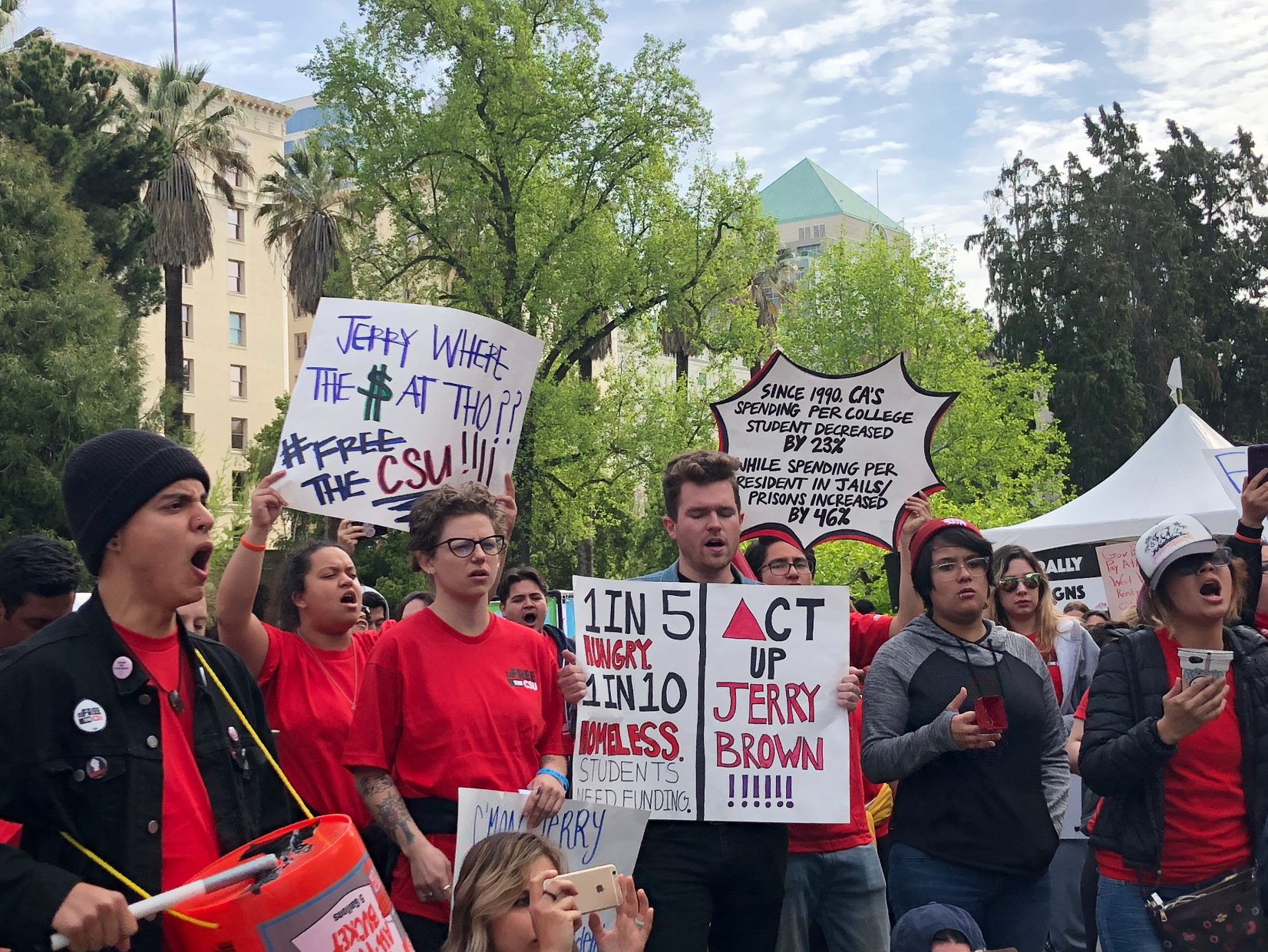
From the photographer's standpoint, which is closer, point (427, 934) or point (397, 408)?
point (427, 934)

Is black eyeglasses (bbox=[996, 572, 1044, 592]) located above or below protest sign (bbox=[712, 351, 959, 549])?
below

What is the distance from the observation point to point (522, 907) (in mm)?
3156

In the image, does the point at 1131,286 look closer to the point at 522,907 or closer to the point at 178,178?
the point at 178,178

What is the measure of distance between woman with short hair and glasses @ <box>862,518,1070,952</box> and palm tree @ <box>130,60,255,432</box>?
3104 centimetres

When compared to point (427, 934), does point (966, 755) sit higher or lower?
higher

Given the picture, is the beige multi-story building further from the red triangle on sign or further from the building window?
the red triangle on sign

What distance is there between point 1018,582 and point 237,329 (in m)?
51.9

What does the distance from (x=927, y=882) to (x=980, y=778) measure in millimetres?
383

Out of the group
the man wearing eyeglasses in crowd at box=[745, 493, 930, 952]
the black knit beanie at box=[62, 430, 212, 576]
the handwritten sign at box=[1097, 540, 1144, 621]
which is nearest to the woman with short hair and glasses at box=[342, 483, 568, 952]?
the black knit beanie at box=[62, 430, 212, 576]

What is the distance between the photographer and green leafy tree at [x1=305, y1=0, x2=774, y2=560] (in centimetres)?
2967

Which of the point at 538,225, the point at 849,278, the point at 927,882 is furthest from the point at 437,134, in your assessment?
the point at 927,882

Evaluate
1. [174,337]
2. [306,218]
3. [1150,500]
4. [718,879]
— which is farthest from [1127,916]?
[306,218]

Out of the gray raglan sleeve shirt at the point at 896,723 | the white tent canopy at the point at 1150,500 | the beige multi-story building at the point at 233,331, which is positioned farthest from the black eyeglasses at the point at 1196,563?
the beige multi-story building at the point at 233,331

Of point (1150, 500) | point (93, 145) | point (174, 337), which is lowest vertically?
point (1150, 500)
